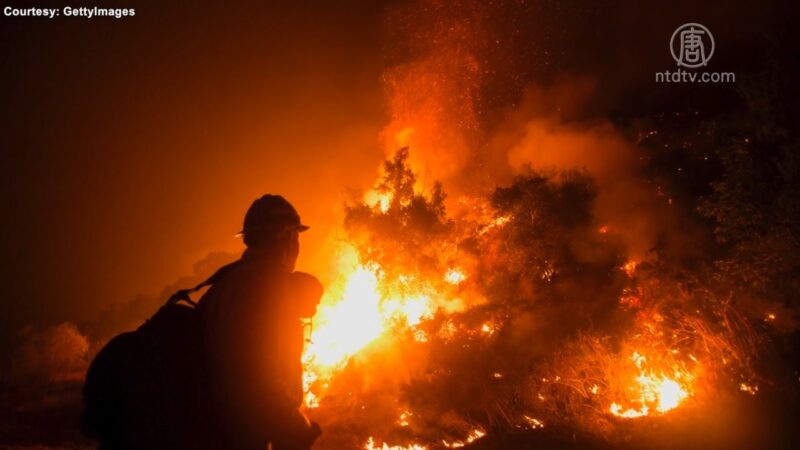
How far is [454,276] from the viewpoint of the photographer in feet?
53.4

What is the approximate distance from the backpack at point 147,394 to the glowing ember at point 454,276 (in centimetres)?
1402

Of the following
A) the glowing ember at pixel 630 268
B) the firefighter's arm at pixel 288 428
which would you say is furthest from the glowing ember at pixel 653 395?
the firefighter's arm at pixel 288 428

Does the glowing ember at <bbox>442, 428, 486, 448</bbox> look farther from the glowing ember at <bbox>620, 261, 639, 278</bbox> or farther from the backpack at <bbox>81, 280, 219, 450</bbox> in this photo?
the backpack at <bbox>81, 280, 219, 450</bbox>

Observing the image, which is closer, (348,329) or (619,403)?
(619,403)

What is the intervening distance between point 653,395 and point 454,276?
26.6 ft

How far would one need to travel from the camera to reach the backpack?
2.03 meters

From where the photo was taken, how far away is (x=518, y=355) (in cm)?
1151

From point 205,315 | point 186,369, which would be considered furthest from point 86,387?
point 205,315

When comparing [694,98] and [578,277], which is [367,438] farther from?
[694,98]

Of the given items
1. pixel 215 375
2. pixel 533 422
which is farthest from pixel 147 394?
pixel 533 422

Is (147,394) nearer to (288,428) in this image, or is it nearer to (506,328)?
(288,428)

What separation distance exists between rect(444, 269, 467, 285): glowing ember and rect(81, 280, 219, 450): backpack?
14.0 m

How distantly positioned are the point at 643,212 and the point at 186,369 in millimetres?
14420

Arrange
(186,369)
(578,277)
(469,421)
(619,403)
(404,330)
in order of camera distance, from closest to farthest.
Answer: (186,369)
(619,403)
(469,421)
(578,277)
(404,330)
